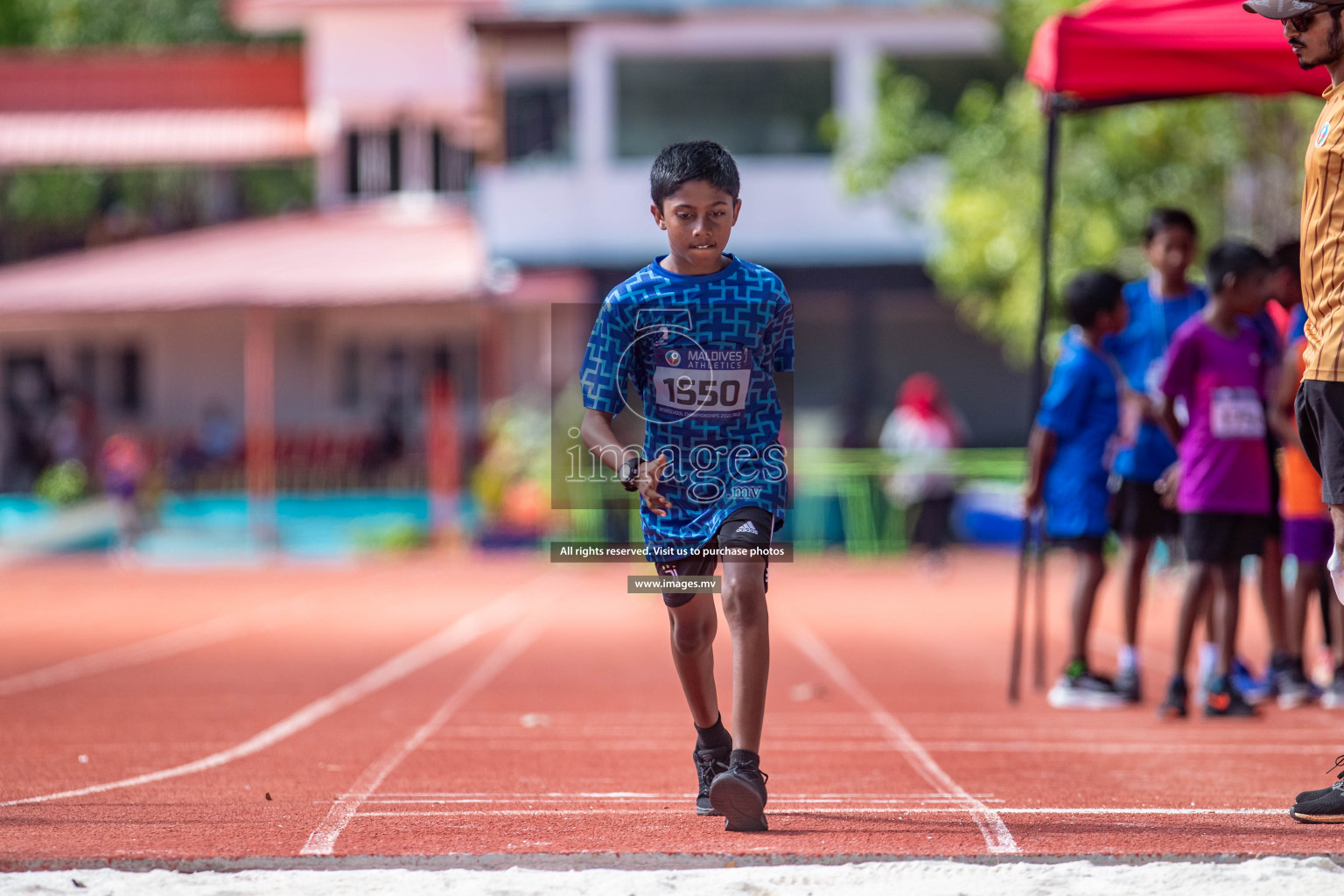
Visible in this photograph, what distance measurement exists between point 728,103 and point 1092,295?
17.6 m

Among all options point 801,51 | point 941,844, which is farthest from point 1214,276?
point 801,51

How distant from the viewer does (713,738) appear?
5117 millimetres

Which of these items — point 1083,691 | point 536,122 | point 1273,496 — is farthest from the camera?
point 536,122

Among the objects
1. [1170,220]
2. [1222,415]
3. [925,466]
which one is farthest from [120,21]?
[1222,415]

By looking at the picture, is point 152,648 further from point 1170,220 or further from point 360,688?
point 1170,220

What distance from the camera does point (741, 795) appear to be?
466 cm

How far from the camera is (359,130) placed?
1230 inches

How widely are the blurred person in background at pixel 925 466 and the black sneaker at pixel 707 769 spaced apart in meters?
13.4

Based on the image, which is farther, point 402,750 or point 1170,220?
point 1170,220

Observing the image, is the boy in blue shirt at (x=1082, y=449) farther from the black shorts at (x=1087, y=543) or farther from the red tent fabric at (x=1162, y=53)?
the red tent fabric at (x=1162, y=53)

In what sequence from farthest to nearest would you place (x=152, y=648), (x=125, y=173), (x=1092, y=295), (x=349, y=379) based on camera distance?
1. (x=125, y=173)
2. (x=349, y=379)
3. (x=152, y=648)
4. (x=1092, y=295)

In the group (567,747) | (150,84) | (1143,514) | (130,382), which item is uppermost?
(150,84)

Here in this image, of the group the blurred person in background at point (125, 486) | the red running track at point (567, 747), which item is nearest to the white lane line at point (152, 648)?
the red running track at point (567, 747)

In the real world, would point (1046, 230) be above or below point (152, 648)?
above
